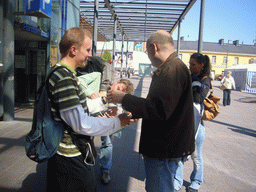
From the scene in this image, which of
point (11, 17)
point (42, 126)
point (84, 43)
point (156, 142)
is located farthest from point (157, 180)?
point (11, 17)

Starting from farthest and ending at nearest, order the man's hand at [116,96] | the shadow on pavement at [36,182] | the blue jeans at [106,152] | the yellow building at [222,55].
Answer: the yellow building at [222,55] → the blue jeans at [106,152] → the shadow on pavement at [36,182] → the man's hand at [116,96]

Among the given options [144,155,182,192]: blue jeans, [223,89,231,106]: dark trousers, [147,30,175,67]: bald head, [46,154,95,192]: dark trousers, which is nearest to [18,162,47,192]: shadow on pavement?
[46,154,95,192]: dark trousers

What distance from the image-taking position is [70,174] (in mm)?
1586

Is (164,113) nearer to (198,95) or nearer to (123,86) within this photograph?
(123,86)

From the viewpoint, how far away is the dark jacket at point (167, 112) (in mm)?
1528

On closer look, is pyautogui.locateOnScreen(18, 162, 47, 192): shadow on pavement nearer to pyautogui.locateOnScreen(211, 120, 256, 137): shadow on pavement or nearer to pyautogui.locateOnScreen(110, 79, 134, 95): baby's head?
pyautogui.locateOnScreen(110, 79, 134, 95): baby's head

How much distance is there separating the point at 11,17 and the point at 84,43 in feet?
17.0

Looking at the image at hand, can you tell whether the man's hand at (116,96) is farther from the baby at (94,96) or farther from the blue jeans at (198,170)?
the blue jeans at (198,170)

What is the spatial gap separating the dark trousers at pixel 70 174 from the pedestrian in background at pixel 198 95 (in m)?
1.59

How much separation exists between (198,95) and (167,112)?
1313mm

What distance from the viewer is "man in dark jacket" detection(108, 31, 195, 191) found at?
153 cm

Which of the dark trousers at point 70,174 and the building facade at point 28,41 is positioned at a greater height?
the building facade at point 28,41

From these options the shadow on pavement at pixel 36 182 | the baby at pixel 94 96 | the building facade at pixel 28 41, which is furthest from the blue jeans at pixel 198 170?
the building facade at pixel 28 41

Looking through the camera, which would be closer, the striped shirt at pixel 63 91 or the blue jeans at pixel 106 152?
the striped shirt at pixel 63 91
